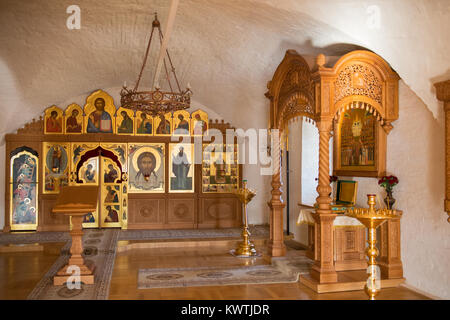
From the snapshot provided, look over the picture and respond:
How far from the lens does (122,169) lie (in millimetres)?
9406

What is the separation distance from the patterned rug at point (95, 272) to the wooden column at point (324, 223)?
2.45m

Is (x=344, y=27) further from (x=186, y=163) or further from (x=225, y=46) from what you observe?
(x=186, y=163)

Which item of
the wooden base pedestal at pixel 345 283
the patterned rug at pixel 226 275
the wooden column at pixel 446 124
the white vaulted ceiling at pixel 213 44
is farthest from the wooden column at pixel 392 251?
the white vaulted ceiling at pixel 213 44

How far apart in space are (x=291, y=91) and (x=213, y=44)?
162 cm

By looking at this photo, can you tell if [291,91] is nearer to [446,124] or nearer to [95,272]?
[446,124]

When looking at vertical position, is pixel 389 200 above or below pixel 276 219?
above

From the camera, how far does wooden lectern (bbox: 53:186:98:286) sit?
522 cm

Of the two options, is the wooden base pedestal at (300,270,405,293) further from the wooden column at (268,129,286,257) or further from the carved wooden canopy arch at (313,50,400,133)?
the carved wooden canopy arch at (313,50,400,133)

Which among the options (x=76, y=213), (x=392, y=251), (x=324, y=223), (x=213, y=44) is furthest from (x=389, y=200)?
(x=76, y=213)

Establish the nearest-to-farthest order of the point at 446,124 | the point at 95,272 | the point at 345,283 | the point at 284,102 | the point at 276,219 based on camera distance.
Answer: the point at 446,124 → the point at 345,283 → the point at 95,272 → the point at 284,102 → the point at 276,219

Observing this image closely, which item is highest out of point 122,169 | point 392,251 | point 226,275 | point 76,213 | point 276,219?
point 122,169

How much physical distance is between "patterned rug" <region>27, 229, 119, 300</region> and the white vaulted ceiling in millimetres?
2991

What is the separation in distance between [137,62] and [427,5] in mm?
5289

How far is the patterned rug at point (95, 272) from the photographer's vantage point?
4.75m
